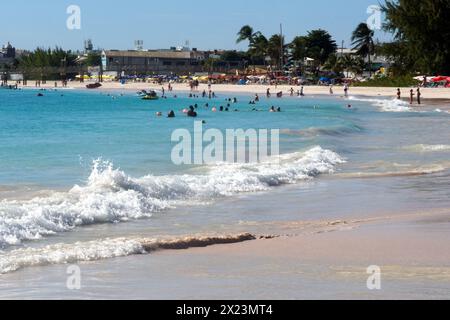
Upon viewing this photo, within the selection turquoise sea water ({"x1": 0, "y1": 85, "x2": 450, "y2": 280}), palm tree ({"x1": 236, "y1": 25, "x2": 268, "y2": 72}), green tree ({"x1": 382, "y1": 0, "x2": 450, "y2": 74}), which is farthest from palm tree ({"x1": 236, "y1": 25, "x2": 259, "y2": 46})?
turquoise sea water ({"x1": 0, "y1": 85, "x2": 450, "y2": 280})

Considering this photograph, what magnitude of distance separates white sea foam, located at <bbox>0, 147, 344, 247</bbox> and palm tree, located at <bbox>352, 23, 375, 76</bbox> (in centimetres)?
9823

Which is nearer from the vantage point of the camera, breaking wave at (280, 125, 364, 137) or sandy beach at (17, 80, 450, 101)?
breaking wave at (280, 125, 364, 137)

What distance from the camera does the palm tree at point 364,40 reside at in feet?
390

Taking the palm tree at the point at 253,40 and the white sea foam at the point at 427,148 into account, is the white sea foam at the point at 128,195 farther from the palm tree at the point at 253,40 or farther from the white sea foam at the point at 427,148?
the palm tree at the point at 253,40

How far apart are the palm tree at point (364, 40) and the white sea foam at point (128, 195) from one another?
322 ft

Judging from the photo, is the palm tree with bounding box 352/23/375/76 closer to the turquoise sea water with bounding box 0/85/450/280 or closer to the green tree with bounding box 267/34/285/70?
the green tree with bounding box 267/34/285/70

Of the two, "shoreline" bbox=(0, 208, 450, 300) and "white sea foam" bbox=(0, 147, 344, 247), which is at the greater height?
"shoreline" bbox=(0, 208, 450, 300)

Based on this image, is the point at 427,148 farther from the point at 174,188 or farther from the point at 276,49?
the point at 276,49

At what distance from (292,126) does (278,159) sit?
65.5 ft

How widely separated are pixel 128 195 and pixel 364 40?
10902 centimetres

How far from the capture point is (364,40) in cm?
12081

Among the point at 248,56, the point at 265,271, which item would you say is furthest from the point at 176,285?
the point at 248,56

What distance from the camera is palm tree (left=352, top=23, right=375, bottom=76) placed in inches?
4683

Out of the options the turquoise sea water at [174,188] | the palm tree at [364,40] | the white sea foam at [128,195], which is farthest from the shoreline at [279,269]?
the palm tree at [364,40]
